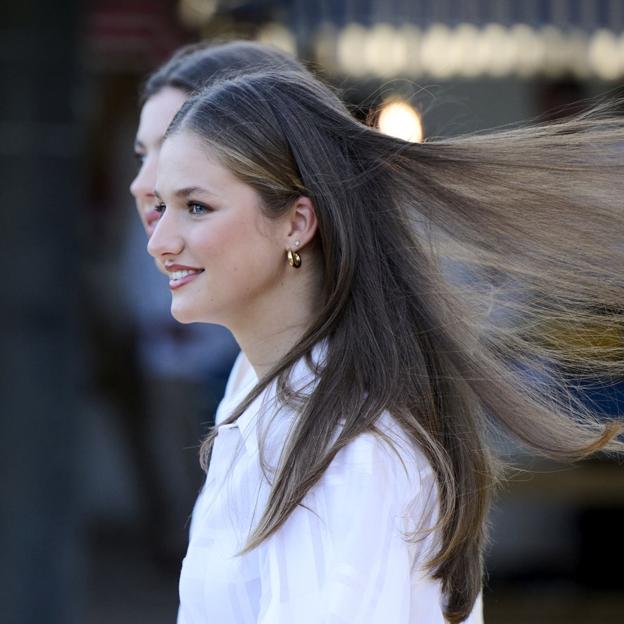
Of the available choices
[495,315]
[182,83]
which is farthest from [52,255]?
[495,315]

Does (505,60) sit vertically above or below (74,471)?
above

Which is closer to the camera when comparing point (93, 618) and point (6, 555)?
point (6, 555)

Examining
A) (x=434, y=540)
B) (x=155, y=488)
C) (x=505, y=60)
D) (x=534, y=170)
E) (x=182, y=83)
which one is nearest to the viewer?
(x=434, y=540)

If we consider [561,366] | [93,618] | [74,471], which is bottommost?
[93,618]

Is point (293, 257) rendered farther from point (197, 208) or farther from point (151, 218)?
point (151, 218)

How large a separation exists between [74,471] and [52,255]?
764mm

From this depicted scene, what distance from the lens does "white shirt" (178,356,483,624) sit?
1544 mm

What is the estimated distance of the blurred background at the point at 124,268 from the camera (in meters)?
4.38

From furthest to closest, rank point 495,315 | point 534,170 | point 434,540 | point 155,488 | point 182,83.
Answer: point 155,488 < point 182,83 < point 495,315 < point 534,170 < point 434,540

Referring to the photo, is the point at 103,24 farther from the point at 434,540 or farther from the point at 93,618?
the point at 434,540

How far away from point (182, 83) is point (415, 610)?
1.18 metres

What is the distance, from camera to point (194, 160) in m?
1.77

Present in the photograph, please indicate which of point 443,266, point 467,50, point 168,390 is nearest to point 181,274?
point 443,266

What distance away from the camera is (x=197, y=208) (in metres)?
1.78
